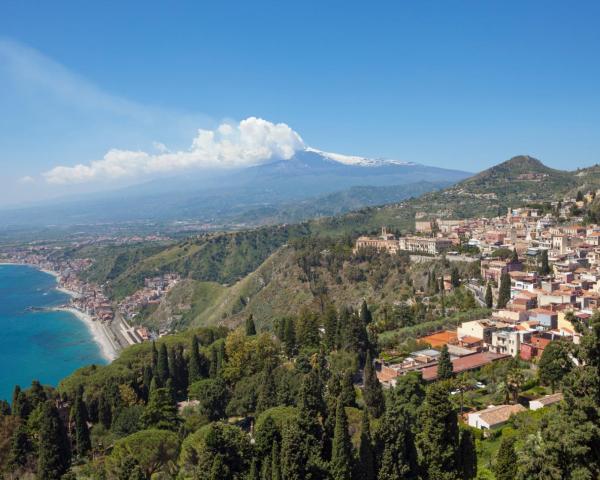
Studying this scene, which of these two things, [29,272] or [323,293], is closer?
[323,293]

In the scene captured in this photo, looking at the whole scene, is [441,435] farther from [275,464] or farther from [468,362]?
[468,362]

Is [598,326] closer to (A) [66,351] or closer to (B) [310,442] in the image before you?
(B) [310,442]

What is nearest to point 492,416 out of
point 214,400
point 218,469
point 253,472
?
point 253,472

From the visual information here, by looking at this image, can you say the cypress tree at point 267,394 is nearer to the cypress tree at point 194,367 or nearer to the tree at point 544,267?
the cypress tree at point 194,367

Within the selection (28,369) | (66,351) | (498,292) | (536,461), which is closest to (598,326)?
Answer: (536,461)

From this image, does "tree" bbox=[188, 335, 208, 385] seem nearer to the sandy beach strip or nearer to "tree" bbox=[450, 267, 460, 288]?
"tree" bbox=[450, 267, 460, 288]

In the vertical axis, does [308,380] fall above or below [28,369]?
above

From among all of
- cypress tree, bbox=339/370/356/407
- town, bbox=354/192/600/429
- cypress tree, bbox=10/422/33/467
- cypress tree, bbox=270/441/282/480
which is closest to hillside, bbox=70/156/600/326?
town, bbox=354/192/600/429
